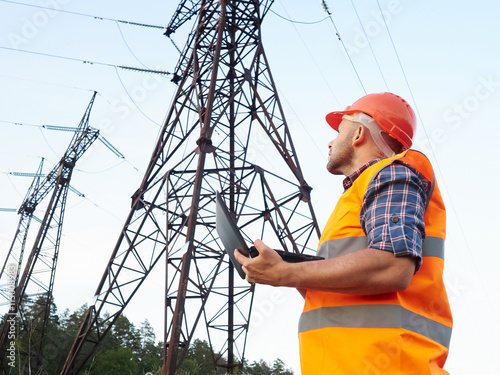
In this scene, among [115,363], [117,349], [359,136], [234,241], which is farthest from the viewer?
[117,349]

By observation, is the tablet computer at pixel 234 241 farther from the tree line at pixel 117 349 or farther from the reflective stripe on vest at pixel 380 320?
the tree line at pixel 117 349

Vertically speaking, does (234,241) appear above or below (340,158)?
below

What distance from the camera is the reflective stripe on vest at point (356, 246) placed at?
5.04 ft

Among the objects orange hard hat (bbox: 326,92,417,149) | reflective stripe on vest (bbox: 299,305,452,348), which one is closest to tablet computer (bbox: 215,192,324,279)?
reflective stripe on vest (bbox: 299,305,452,348)

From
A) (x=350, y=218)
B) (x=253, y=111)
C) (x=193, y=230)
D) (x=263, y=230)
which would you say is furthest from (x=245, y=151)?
(x=350, y=218)

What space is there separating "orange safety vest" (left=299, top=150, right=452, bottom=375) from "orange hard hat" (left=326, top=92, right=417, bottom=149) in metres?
0.36

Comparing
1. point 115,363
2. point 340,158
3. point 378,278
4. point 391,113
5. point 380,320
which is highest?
point 115,363

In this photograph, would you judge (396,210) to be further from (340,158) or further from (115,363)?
(115,363)

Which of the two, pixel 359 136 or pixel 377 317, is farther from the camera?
pixel 359 136

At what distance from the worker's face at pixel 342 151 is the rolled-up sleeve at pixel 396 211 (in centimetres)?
45

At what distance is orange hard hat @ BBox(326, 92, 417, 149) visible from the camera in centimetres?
198

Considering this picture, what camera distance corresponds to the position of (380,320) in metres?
1.42

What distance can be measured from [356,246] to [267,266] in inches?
12.0

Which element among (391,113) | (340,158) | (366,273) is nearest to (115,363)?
(340,158)
